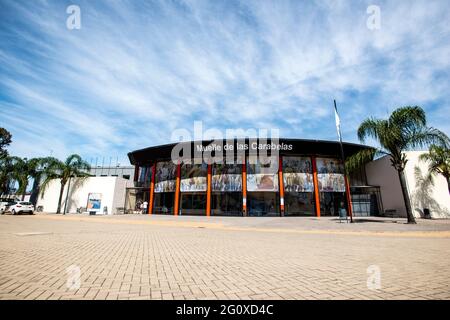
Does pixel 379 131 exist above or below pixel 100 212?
above

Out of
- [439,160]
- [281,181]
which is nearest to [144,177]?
[281,181]

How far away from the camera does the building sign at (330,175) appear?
95.6 feet

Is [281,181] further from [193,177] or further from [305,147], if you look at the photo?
[193,177]

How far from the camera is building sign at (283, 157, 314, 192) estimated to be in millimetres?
28781

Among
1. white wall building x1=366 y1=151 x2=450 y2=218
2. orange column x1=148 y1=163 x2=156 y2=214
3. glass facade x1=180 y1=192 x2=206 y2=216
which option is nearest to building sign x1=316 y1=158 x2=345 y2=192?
white wall building x1=366 y1=151 x2=450 y2=218

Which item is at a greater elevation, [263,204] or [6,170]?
[6,170]

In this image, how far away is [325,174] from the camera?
29609 mm

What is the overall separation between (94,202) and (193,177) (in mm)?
16398

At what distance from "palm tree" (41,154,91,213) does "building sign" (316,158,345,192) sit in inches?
1369

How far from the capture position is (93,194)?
110 ft

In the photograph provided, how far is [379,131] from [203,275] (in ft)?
60.1

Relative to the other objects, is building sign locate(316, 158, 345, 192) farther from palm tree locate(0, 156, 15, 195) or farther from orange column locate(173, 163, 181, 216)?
palm tree locate(0, 156, 15, 195)
